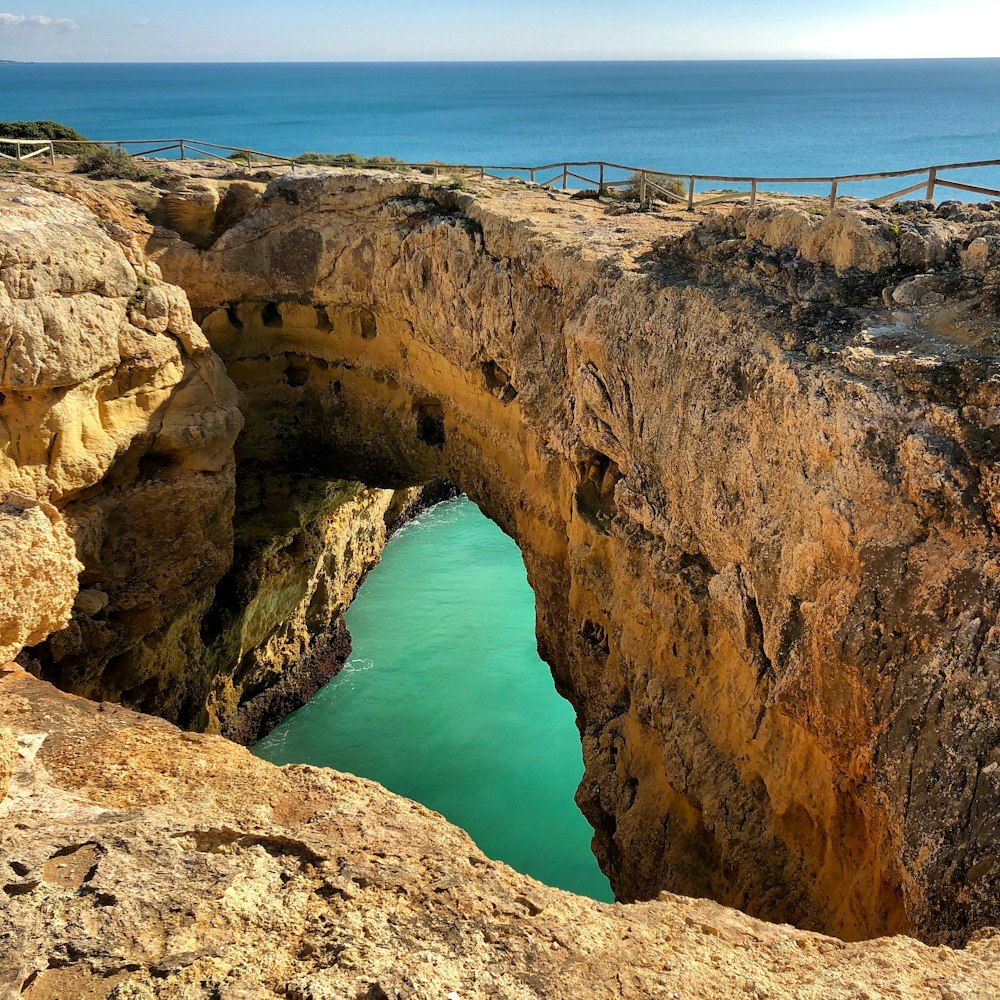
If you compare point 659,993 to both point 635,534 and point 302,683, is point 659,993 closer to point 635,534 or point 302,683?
point 635,534

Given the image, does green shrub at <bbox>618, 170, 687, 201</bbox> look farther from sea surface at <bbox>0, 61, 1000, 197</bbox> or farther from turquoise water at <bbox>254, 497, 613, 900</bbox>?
sea surface at <bbox>0, 61, 1000, 197</bbox>

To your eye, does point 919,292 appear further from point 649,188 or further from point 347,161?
point 347,161

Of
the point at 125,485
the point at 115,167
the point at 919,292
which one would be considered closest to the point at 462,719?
the point at 125,485

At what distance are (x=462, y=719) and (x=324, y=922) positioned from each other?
14792mm

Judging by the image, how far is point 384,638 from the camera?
2408cm

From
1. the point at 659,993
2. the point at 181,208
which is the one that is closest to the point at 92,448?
the point at 181,208

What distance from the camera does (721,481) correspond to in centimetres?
975

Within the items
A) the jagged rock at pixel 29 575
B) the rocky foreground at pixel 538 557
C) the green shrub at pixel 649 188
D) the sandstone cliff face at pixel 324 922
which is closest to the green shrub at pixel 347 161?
the rocky foreground at pixel 538 557

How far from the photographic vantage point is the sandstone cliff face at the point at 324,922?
5.13 metres

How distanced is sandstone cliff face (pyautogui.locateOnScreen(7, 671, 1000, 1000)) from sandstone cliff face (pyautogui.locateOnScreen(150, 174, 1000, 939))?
160 centimetres

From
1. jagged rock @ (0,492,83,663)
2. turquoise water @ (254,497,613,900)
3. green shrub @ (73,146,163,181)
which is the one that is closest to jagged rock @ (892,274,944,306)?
jagged rock @ (0,492,83,663)

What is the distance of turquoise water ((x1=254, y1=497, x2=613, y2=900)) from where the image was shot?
17.4 m

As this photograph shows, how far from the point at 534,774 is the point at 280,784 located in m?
11.8

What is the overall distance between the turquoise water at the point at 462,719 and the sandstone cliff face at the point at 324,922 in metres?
10.3
